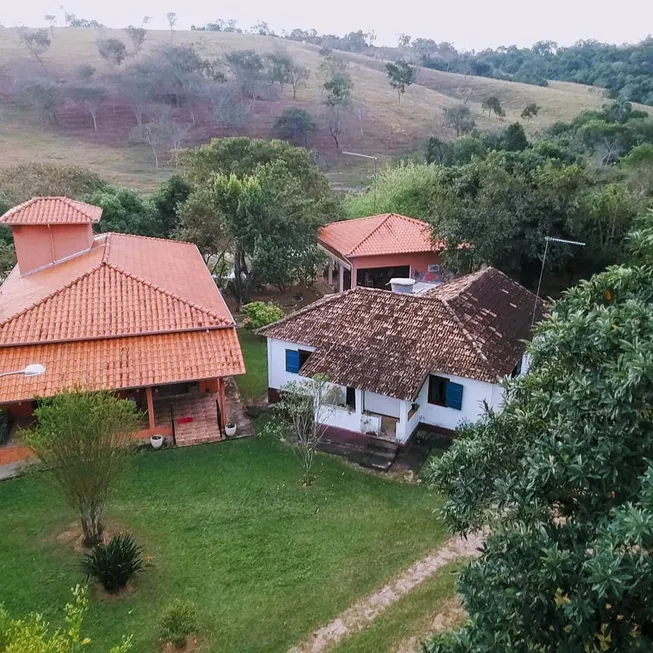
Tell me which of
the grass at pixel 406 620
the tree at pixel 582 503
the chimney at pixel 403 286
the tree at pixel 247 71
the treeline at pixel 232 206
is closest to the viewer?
the tree at pixel 582 503

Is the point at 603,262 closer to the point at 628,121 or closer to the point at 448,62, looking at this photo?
the point at 628,121

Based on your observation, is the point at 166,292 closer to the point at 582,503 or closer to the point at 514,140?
the point at 582,503

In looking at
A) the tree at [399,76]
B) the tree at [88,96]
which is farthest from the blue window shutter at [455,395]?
the tree at [399,76]

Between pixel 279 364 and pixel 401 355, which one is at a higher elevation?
pixel 401 355

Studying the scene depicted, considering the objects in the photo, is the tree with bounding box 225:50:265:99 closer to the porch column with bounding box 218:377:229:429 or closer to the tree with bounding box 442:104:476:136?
the tree with bounding box 442:104:476:136

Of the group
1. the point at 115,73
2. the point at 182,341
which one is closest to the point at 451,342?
the point at 182,341

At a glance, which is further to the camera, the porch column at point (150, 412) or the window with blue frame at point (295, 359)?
the window with blue frame at point (295, 359)

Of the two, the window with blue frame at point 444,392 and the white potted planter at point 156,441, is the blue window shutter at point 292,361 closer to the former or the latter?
the window with blue frame at point 444,392

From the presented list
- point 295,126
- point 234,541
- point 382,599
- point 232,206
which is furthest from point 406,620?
point 295,126
